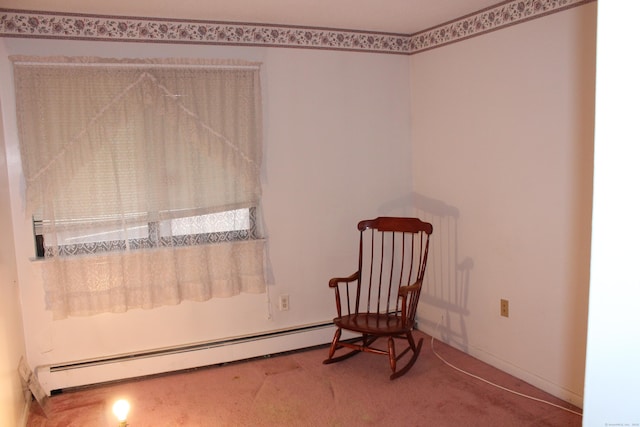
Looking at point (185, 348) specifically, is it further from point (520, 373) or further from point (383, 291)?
point (520, 373)

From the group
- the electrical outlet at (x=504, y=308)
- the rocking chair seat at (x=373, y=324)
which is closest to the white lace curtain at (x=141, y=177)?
the rocking chair seat at (x=373, y=324)

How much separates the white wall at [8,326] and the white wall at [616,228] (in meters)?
2.43

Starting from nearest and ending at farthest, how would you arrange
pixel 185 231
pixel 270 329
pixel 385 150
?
pixel 185 231
pixel 270 329
pixel 385 150

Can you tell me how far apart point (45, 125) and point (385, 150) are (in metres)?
2.35

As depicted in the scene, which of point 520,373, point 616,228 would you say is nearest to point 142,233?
point 520,373

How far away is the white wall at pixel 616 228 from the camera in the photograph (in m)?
0.71

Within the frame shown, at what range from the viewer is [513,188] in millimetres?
3213

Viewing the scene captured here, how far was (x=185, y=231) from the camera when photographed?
3479 millimetres

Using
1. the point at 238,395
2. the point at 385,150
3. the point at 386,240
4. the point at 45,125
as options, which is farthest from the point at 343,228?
the point at 45,125

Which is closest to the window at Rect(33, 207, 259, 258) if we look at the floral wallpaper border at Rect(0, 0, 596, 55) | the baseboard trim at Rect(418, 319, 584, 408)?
the floral wallpaper border at Rect(0, 0, 596, 55)

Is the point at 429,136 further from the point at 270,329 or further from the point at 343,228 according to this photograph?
the point at 270,329

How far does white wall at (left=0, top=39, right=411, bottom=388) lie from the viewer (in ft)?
11.0

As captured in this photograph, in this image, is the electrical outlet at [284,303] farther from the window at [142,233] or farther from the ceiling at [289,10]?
the ceiling at [289,10]

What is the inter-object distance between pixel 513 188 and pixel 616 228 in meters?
2.60
